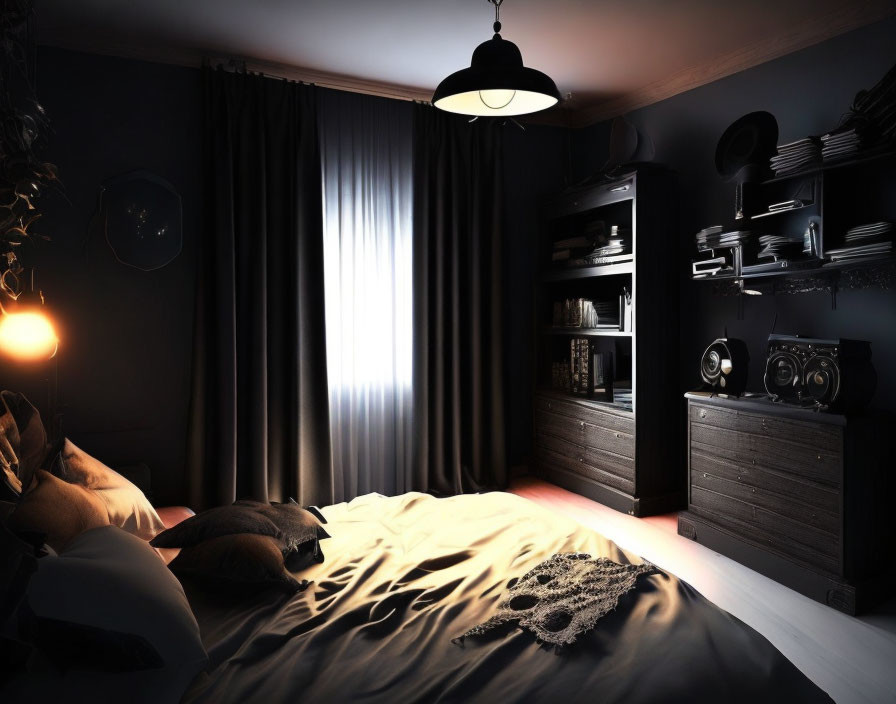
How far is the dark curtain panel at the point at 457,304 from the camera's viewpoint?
14.3 feet

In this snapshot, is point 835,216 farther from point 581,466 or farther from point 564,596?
point 564,596

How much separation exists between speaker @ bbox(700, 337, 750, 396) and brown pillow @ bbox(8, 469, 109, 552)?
290 cm

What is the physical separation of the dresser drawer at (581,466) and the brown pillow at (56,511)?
9.62 ft

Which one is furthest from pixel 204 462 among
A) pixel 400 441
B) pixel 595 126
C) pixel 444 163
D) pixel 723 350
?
pixel 595 126

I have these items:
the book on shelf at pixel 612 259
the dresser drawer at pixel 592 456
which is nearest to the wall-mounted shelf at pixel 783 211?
the book on shelf at pixel 612 259

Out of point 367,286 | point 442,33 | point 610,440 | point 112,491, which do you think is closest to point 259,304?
point 367,286

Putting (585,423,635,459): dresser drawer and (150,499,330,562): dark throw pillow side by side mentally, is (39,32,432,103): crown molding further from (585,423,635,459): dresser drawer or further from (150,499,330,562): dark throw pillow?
(150,499,330,562): dark throw pillow

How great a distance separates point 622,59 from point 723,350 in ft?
5.77

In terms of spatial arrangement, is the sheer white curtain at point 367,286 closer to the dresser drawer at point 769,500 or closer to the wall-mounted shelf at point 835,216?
the dresser drawer at point 769,500

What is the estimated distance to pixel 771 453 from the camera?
10.1 feet

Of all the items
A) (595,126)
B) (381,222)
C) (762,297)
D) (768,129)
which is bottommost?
(762,297)

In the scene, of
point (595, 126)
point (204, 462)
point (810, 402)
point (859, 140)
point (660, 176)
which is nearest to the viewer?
point (859, 140)

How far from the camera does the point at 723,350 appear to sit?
137 inches

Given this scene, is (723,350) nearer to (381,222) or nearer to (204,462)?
(381,222)
